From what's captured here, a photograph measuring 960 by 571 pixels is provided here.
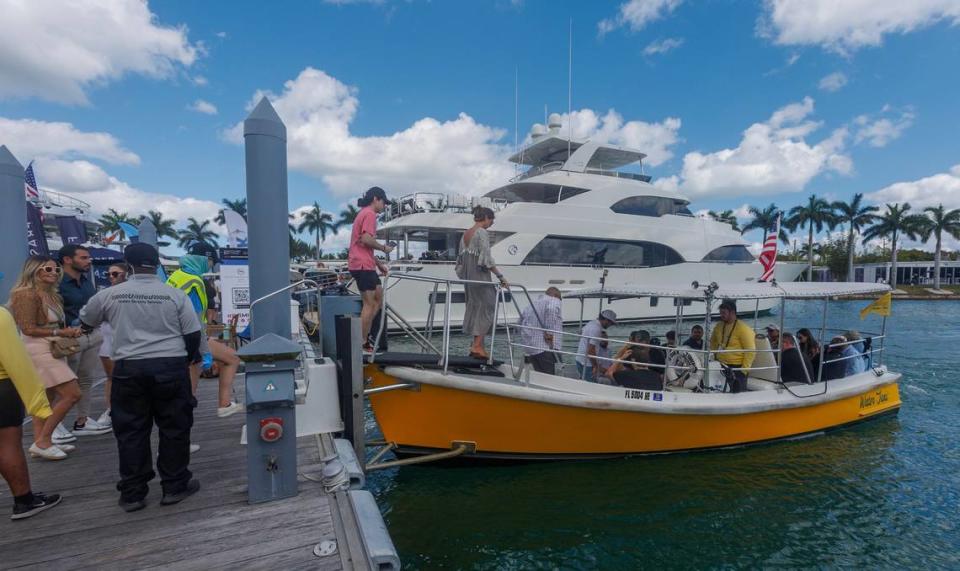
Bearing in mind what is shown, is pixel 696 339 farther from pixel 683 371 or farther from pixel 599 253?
pixel 599 253

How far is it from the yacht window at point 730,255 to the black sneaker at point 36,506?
21.0 metres

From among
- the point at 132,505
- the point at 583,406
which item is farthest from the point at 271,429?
the point at 583,406

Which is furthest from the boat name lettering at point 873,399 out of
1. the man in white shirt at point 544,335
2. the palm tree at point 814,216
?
the palm tree at point 814,216

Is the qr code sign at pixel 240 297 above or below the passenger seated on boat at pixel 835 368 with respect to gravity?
above

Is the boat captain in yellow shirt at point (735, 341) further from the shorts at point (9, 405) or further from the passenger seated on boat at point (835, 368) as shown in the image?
the shorts at point (9, 405)

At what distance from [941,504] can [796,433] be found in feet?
5.20

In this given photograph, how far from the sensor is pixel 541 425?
199 inches

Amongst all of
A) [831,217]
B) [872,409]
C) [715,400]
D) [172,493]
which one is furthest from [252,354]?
[831,217]

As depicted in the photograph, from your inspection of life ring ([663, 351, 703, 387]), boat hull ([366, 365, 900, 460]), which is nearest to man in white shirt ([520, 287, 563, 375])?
boat hull ([366, 365, 900, 460])

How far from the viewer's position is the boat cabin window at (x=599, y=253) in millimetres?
17453

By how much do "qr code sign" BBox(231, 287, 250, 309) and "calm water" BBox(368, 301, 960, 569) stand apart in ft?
14.9

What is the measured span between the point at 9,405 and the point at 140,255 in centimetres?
106

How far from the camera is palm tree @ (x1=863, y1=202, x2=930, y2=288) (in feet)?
157

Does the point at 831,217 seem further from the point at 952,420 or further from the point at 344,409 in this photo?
the point at 344,409
